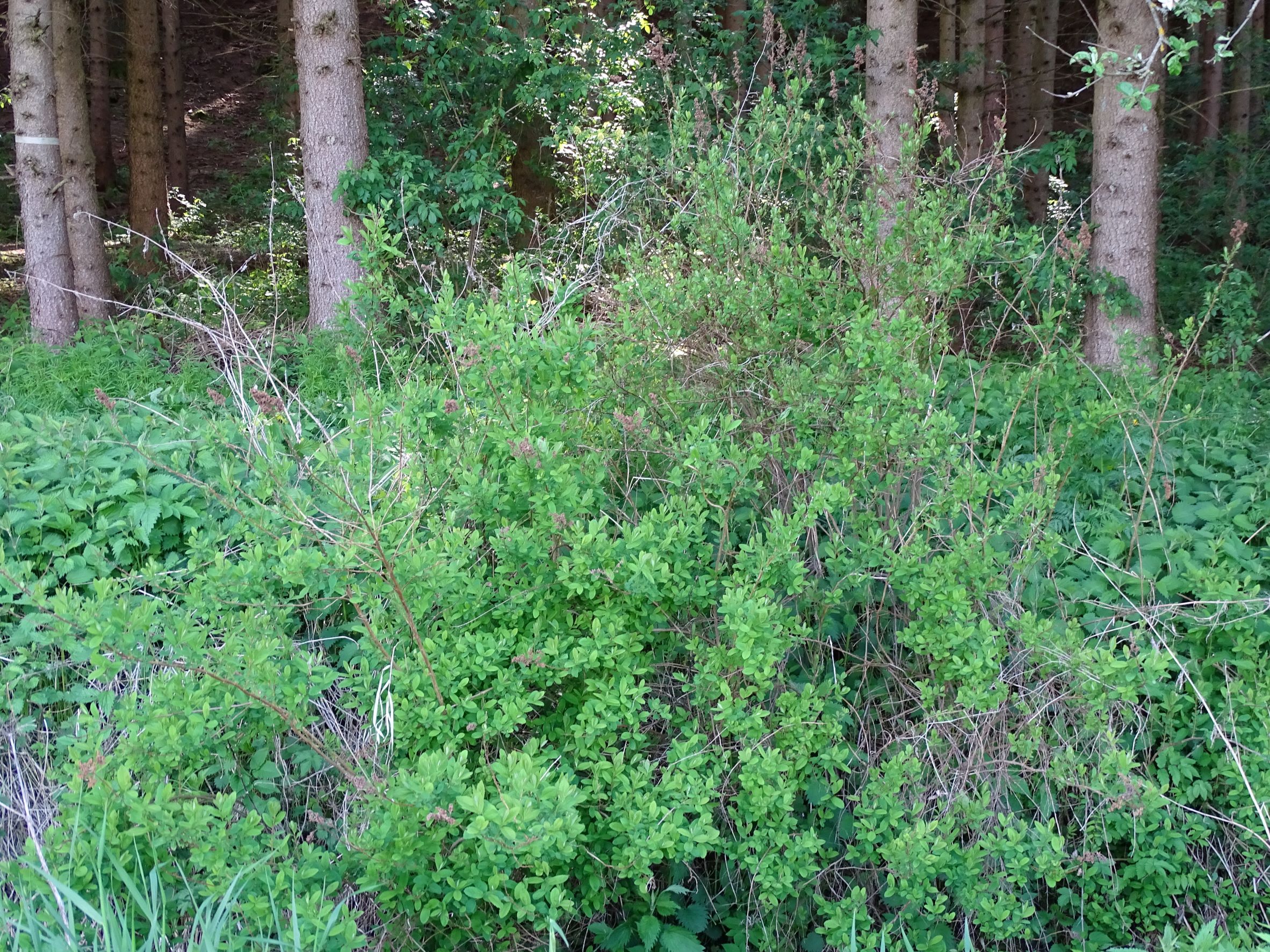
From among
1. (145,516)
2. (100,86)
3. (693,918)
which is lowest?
(693,918)

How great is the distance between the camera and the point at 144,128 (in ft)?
37.9

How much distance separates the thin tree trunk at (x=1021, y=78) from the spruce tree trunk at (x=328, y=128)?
7871mm

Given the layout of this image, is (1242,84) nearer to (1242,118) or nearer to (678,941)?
(1242,118)

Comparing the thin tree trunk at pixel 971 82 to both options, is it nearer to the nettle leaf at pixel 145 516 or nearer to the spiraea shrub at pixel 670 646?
the spiraea shrub at pixel 670 646

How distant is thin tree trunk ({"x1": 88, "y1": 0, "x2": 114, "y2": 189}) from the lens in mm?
13094

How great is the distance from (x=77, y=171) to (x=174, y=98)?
19.6 feet

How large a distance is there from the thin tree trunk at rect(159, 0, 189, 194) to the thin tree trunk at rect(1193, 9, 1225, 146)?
12.8 meters

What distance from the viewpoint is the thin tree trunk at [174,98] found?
13.9 m

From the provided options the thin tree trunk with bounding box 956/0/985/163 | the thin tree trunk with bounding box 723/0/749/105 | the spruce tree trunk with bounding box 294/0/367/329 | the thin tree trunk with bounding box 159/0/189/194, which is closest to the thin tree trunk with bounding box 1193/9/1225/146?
the thin tree trunk with bounding box 956/0/985/163

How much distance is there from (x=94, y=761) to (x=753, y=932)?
7.46 ft

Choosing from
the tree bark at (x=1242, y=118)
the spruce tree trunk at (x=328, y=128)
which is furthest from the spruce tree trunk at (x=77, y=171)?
the tree bark at (x=1242, y=118)

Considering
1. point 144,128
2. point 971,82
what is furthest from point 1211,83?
point 144,128

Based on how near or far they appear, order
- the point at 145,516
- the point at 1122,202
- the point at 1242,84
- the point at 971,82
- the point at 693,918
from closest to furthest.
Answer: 1. the point at 693,918
2. the point at 145,516
3. the point at 1122,202
4. the point at 971,82
5. the point at 1242,84

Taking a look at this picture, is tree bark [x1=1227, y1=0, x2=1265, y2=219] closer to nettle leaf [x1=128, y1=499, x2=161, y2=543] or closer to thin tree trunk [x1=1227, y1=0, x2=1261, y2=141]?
thin tree trunk [x1=1227, y1=0, x2=1261, y2=141]
